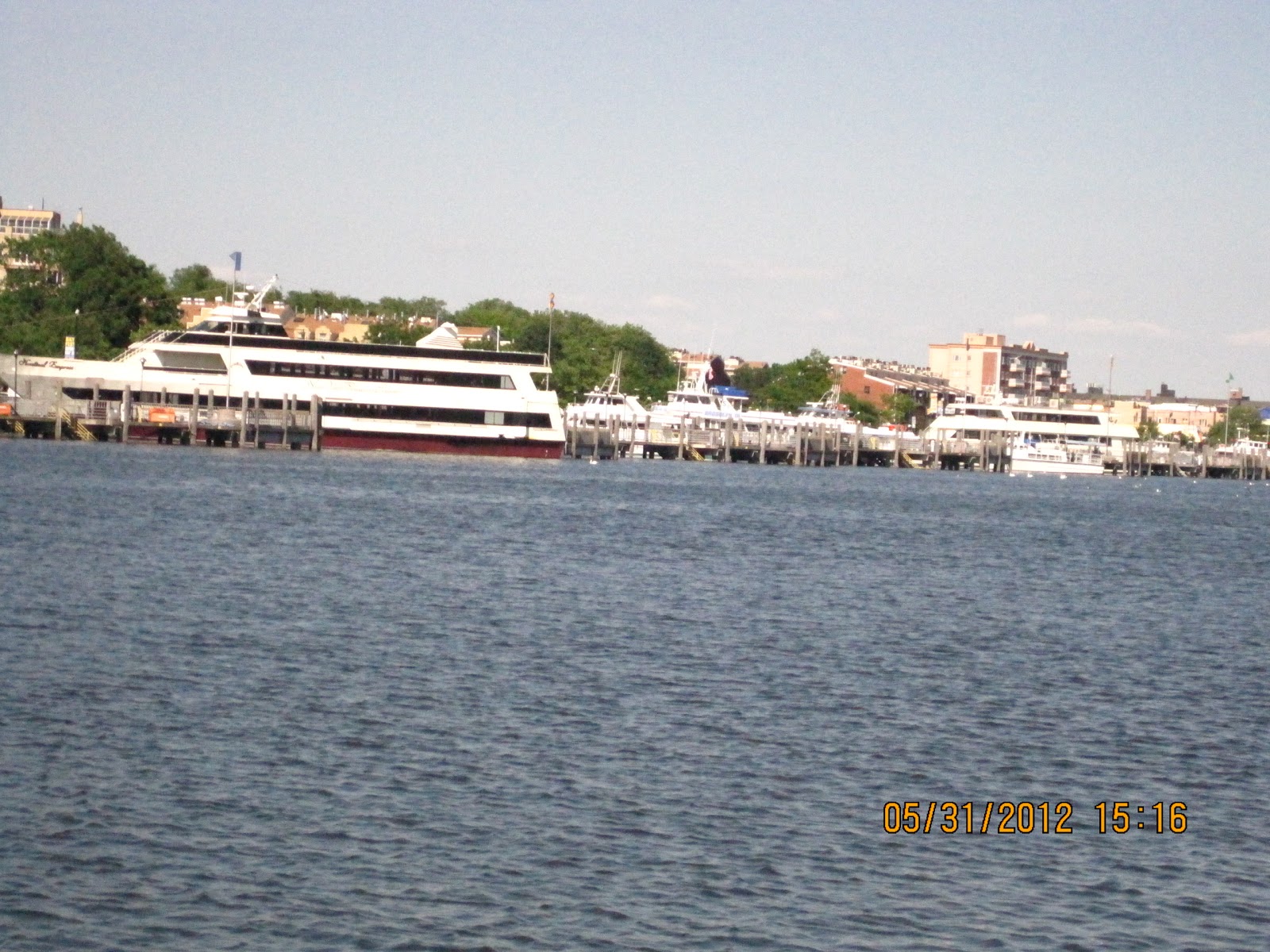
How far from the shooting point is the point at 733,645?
29203 mm

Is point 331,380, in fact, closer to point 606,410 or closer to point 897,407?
point 606,410

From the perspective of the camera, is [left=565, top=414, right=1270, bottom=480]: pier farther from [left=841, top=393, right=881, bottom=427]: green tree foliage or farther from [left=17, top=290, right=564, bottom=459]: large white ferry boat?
[left=841, top=393, right=881, bottom=427]: green tree foliage

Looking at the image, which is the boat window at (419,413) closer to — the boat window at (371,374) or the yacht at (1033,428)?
the boat window at (371,374)

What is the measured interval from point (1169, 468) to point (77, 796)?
137 metres

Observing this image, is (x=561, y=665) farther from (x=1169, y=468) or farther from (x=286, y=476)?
(x=1169, y=468)

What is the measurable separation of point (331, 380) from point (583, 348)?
61.7m

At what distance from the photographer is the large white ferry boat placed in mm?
86562

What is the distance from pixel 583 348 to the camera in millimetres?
148375

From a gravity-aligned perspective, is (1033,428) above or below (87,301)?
below

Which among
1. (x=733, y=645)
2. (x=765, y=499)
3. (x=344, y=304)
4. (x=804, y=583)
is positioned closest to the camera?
(x=733, y=645)

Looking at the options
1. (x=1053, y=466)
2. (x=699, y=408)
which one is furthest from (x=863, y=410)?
(x=699, y=408)

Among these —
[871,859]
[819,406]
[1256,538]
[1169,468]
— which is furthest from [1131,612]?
[1169,468]
